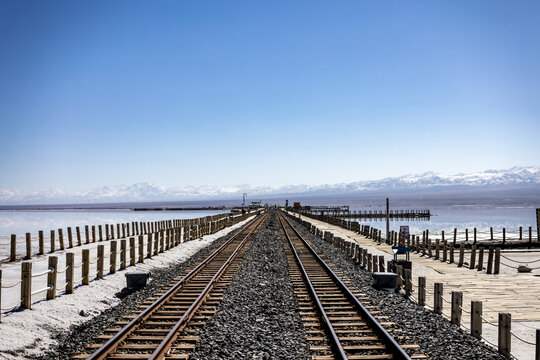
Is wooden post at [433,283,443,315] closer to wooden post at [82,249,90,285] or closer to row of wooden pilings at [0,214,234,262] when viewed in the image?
wooden post at [82,249,90,285]

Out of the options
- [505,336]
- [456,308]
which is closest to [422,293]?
[456,308]

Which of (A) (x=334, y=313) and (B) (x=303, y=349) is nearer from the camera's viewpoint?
(B) (x=303, y=349)

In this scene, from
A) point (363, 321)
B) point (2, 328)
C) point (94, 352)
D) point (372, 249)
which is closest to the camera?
point (94, 352)

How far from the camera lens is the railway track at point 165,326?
7093 millimetres

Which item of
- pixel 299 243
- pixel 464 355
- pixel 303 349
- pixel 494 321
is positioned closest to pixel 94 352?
pixel 303 349

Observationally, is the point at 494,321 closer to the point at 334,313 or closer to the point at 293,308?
the point at 334,313

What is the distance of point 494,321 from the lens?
984cm

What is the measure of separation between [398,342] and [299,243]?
1943 centimetres

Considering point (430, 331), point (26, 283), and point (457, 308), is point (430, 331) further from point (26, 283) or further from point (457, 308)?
point (26, 283)

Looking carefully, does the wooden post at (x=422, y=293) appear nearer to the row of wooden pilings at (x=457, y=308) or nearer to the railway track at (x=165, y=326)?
the row of wooden pilings at (x=457, y=308)

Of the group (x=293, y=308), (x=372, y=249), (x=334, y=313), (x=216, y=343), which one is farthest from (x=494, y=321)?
(x=372, y=249)

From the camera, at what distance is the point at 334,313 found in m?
9.71

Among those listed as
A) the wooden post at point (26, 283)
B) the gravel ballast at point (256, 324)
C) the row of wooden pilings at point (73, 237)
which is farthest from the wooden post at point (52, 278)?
the row of wooden pilings at point (73, 237)

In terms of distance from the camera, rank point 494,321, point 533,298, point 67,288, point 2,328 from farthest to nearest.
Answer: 1. point 533,298
2. point 67,288
3. point 494,321
4. point 2,328
